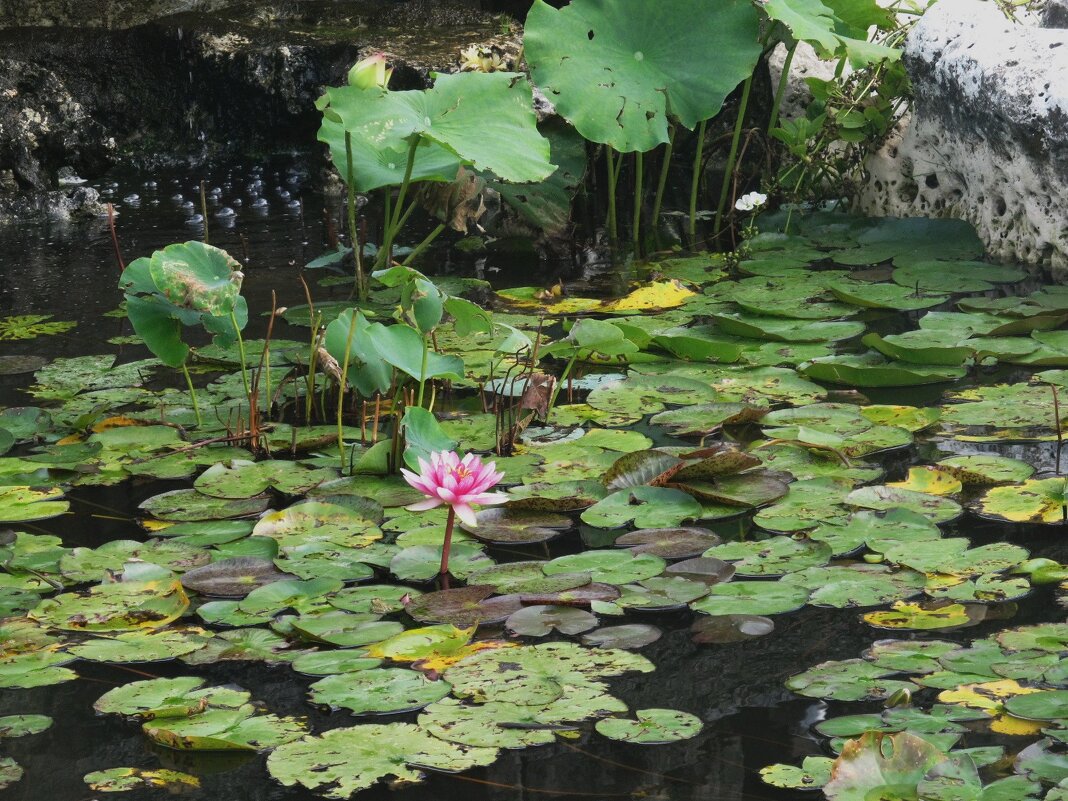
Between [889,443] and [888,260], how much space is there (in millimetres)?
1765

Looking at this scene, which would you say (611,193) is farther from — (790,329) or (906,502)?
(906,502)

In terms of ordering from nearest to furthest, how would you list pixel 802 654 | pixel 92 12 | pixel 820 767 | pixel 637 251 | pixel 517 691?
pixel 820 767, pixel 517 691, pixel 802 654, pixel 637 251, pixel 92 12

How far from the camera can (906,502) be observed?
89.2 inches

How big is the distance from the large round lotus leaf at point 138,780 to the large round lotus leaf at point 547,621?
1.77ft

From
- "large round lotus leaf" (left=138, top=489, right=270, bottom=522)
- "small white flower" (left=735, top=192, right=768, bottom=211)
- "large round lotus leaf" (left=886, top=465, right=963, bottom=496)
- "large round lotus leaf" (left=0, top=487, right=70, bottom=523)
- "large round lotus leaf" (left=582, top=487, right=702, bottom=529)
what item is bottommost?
"large round lotus leaf" (left=0, top=487, right=70, bottom=523)

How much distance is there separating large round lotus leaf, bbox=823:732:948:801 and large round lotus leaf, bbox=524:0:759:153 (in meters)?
2.58

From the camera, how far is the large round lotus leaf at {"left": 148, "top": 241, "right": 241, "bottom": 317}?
8.51 feet

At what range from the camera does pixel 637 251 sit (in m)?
4.48

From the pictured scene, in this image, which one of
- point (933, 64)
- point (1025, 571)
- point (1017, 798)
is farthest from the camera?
point (933, 64)

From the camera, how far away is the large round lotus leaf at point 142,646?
1.81 m

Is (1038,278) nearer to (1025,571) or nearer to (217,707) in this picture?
(1025,571)

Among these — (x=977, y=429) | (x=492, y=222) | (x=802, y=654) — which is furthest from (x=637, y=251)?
(x=802, y=654)

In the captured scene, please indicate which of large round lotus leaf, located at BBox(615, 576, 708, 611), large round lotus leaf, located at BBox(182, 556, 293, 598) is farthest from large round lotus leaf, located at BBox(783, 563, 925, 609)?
large round lotus leaf, located at BBox(182, 556, 293, 598)

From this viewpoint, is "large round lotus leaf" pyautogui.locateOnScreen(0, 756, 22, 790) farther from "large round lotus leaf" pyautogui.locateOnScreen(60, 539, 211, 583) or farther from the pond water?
"large round lotus leaf" pyautogui.locateOnScreen(60, 539, 211, 583)
